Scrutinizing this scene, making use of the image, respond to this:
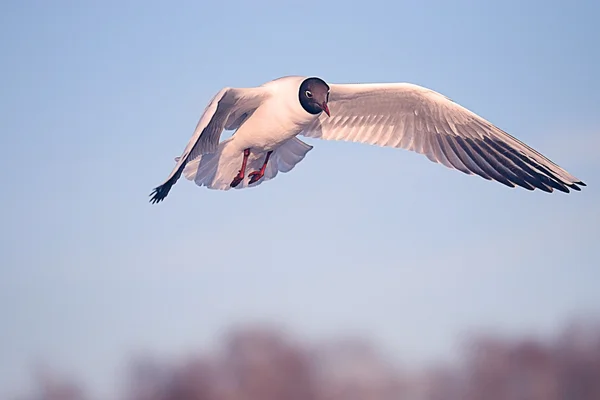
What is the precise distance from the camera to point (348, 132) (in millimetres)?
6168

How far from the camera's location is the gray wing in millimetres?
5688

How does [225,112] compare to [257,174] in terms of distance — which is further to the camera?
[257,174]

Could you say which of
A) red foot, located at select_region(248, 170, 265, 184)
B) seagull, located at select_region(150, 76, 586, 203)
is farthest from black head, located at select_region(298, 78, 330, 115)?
red foot, located at select_region(248, 170, 265, 184)

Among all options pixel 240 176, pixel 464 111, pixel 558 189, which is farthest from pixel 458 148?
pixel 240 176

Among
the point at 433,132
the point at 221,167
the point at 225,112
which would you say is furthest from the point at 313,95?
the point at 433,132

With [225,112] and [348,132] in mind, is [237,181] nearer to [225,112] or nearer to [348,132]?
[225,112]

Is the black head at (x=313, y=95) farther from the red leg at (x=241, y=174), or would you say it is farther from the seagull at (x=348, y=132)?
the red leg at (x=241, y=174)

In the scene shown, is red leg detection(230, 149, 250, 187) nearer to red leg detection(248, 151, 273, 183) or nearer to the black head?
red leg detection(248, 151, 273, 183)

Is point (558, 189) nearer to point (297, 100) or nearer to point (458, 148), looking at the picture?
point (458, 148)

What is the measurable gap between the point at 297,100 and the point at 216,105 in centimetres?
68

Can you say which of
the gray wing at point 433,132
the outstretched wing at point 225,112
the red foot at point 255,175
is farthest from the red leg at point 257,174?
the gray wing at point 433,132

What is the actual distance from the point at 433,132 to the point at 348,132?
640 millimetres

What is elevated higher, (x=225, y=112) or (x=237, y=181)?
(x=225, y=112)

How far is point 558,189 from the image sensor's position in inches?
217
